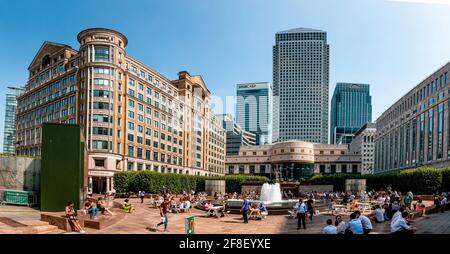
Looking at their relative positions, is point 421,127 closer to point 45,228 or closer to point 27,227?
point 45,228

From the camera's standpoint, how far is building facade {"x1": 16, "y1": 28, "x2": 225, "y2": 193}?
19.3 metres

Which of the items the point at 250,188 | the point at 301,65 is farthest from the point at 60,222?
the point at 250,188

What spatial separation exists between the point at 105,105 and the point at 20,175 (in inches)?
668

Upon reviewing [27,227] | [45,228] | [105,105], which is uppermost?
[105,105]

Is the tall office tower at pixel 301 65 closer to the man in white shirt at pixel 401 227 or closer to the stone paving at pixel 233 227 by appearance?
the man in white shirt at pixel 401 227

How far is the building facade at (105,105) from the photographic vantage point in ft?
63.4

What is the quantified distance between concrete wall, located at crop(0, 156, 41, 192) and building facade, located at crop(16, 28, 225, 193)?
384 cm

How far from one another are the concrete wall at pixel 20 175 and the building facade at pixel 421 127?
220 ft

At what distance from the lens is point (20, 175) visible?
2033 cm

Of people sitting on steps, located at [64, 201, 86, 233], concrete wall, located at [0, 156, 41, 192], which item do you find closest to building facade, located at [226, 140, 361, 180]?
concrete wall, located at [0, 156, 41, 192]

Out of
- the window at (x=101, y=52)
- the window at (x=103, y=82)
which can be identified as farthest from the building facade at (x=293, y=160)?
the window at (x=101, y=52)

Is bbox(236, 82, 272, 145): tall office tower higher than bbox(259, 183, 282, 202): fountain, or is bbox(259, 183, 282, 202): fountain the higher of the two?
bbox(236, 82, 272, 145): tall office tower

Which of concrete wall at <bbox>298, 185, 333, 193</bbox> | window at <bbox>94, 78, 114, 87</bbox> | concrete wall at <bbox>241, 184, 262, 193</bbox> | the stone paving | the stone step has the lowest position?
concrete wall at <bbox>241, 184, 262, 193</bbox>

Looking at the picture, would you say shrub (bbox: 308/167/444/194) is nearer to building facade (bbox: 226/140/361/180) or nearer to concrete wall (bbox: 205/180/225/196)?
concrete wall (bbox: 205/180/225/196)
